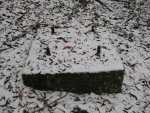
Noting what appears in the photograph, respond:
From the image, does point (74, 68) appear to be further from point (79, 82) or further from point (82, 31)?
point (82, 31)

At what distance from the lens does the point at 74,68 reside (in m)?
2.70

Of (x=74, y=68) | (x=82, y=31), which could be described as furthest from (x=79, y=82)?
(x=82, y=31)

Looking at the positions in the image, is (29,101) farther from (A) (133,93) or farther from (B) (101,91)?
(A) (133,93)

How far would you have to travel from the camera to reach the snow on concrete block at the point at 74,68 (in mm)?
2670

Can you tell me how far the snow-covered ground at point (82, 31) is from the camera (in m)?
A: 2.69

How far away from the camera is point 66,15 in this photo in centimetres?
439

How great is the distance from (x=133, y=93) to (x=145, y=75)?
47 centimetres

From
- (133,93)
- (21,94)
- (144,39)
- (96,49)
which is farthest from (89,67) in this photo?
(144,39)

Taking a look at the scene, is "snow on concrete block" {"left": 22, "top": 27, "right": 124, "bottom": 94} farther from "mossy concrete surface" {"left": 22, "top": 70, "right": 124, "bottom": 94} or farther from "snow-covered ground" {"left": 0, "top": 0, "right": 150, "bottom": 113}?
"snow-covered ground" {"left": 0, "top": 0, "right": 150, "bottom": 113}

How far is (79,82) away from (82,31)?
1053 millimetres

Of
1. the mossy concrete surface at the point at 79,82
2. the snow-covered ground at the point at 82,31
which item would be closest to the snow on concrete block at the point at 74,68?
the mossy concrete surface at the point at 79,82

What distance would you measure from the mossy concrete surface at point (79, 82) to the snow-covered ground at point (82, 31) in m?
0.09

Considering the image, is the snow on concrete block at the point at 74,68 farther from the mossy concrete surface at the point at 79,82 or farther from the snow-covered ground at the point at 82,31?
the snow-covered ground at the point at 82,31

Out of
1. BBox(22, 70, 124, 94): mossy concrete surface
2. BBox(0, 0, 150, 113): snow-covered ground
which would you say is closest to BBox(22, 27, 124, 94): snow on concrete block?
BBox(22, 70, 124, 94): mossy concrete surface
